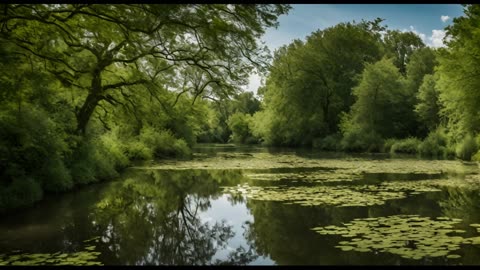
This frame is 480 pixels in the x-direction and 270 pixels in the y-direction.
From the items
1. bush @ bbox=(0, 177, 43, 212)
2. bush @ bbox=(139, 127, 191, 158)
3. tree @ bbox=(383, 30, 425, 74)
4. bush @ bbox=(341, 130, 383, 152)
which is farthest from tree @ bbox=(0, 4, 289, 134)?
tree @ bbox=(383, 30, 425, 74)

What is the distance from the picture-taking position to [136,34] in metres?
14.5

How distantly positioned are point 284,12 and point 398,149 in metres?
28.6

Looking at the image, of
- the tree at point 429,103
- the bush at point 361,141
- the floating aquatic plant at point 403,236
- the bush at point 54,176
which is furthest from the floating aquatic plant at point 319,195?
the bush at point 361,141

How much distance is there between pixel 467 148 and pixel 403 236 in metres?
22.2

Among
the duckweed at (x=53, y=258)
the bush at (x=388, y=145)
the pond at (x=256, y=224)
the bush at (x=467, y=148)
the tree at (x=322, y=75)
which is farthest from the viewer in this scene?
the tree at (x=322, y=75)

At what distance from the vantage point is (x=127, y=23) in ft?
38.7

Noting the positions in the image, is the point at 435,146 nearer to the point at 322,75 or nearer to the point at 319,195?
the point at 322,75

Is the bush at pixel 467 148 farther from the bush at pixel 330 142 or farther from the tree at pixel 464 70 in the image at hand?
the bush at pixel 330 142

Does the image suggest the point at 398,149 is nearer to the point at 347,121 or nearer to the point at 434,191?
the point at 347,121

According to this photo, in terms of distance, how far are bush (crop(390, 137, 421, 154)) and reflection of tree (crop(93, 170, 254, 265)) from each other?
2249cm

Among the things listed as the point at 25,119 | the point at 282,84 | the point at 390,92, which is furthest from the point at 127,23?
the point at 282,84

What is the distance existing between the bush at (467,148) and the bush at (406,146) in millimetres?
7018

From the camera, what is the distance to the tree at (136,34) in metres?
11.4

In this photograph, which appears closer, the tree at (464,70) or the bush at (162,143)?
the tree at (464,70)
